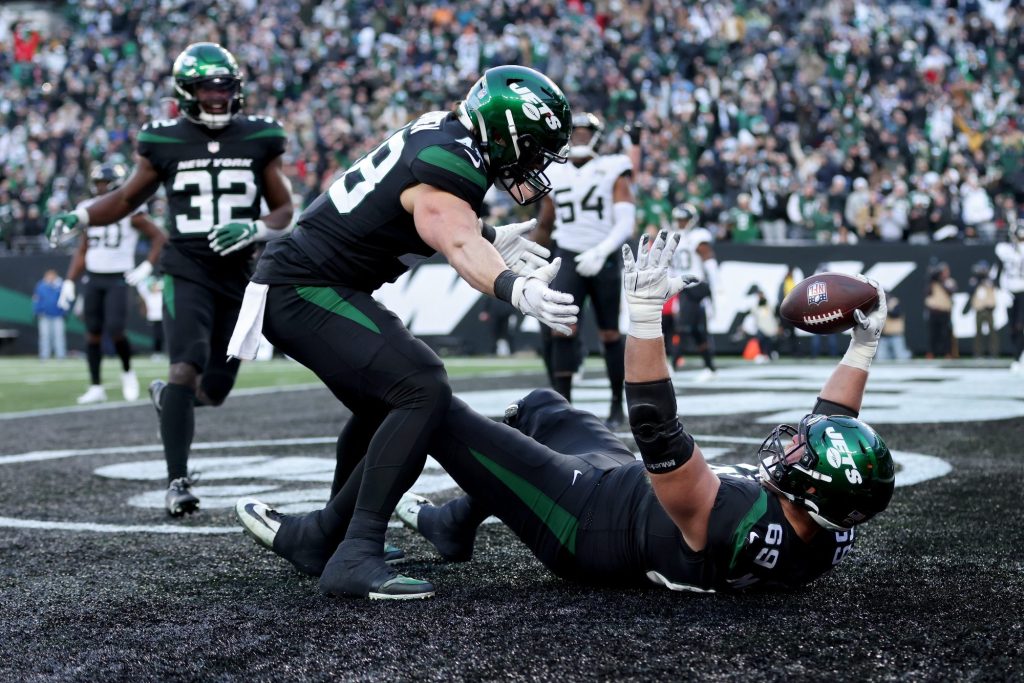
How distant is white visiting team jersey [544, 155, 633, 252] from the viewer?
27.1 ft

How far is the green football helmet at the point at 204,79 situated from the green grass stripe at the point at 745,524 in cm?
328

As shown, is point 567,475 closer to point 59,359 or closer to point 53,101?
point 59,359

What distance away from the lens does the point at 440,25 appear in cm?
2395

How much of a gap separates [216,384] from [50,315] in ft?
51.5

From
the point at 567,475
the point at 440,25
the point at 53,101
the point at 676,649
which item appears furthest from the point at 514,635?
the point at 53,101

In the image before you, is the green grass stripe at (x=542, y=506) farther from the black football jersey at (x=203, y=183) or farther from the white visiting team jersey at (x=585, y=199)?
the white visiting team jersey at (x=585, y=199)

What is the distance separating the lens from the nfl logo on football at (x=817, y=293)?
11.6 feet

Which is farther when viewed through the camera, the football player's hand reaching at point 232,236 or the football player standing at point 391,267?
the football player's hand reaching at point 232,236

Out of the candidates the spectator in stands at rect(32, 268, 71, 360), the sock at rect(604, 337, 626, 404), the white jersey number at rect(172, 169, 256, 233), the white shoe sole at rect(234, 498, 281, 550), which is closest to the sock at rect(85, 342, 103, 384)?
the sock at rect(604, 337, 626, 404)

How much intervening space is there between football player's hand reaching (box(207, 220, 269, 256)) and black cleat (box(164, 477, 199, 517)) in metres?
0.98

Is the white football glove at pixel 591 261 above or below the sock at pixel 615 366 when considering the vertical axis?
above

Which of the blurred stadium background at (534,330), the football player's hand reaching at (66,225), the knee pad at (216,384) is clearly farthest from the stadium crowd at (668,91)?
the knee pad at (216,384)

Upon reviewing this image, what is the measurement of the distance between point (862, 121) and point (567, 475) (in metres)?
17.0

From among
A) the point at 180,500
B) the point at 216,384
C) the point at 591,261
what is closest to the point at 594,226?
the point at 591,261
